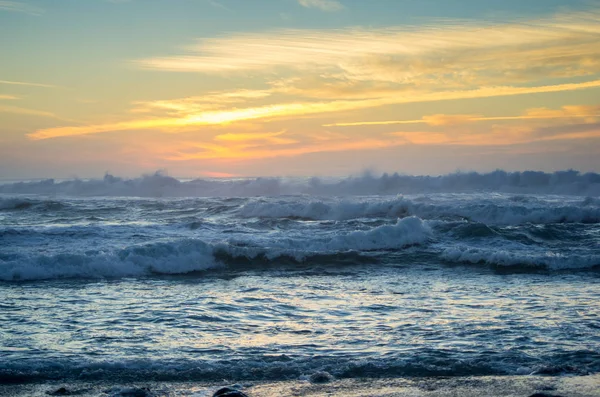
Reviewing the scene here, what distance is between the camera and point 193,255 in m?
14.7

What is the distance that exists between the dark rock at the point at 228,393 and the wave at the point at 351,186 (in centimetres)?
3564

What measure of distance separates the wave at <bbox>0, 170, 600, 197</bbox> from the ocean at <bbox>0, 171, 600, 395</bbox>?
1710 cm

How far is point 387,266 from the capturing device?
14.6 meters

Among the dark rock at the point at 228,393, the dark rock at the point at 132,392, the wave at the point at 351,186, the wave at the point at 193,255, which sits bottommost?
the dark rock at the point at 132,392

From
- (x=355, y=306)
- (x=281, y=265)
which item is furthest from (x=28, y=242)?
(x=355, y=306)

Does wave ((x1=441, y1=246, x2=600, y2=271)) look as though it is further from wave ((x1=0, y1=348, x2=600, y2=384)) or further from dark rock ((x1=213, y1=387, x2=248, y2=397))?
dark rock ((x1=213, y1=387, x2=248, y2=397))

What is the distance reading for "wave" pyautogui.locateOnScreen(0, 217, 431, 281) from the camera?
1289 cm

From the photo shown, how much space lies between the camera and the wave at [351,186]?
40188mm

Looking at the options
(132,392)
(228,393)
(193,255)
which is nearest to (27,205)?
(193,255)

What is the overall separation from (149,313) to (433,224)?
1250 centimetres

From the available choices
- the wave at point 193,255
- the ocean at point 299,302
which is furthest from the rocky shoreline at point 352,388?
the wave at point 193,255

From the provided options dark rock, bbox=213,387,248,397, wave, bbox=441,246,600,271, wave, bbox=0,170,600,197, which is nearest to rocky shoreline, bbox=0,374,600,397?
dark rock, bbox=213,387,248,397

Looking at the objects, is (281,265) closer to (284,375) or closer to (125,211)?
(284,375)

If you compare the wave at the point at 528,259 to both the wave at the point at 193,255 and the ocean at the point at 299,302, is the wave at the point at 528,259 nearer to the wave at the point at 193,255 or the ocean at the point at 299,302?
the ocean at the point at 299,302
